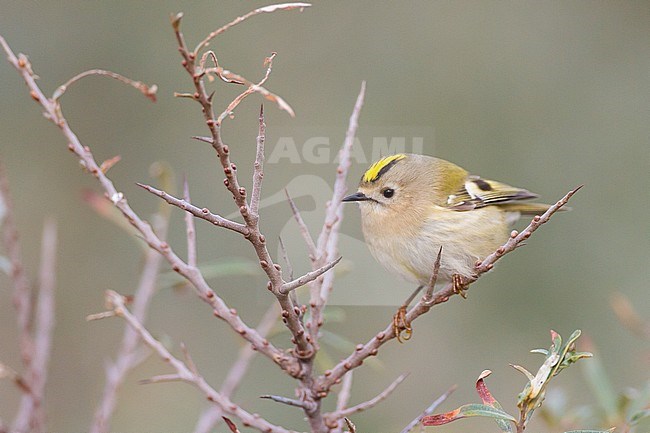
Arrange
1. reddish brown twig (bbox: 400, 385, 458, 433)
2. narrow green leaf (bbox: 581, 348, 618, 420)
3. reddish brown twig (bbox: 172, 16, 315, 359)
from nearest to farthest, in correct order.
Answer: reddish brown twig (bbox: 172, 16, 315, 359)
reddish brown twig (bbox: 400, 385, 458, 433)
narrow green leaf (bbox: 581, 348, 618, 420)

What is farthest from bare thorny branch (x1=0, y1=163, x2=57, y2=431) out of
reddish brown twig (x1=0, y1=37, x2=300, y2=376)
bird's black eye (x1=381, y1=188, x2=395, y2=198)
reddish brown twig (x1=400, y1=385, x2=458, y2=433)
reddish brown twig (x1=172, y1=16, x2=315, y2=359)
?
bird's black eye (x1=381, y1=188, x2=395, y2=198)

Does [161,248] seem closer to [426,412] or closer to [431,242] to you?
[426,412]

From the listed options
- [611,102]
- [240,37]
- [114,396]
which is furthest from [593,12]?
[114,396]

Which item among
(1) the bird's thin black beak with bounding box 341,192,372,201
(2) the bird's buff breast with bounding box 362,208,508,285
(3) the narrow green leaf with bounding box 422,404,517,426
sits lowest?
(3) the narrow green leaf with bounding box 422,404,517,426

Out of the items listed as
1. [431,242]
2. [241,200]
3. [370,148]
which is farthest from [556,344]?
[370,148]

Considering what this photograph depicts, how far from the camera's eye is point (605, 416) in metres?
2.00

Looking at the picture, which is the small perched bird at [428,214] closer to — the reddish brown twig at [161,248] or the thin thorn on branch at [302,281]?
the reddish brown twig at [161,248]

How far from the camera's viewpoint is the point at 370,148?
3.82m

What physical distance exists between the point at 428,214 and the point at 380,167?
9.0 inches

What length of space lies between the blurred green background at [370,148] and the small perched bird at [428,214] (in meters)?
0.98

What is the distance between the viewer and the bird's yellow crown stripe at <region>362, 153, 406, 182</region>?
105 inches

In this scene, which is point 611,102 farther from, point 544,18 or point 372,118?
point 372,118

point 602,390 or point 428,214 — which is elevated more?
point 428,214

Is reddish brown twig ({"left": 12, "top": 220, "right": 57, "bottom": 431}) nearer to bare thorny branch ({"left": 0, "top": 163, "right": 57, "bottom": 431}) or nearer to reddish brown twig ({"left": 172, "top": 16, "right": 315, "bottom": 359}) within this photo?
bare thorny branch ({"left": 0, "top": 163, "right": 57, "bottom": 431})
